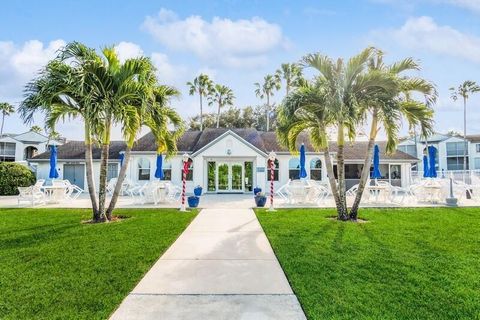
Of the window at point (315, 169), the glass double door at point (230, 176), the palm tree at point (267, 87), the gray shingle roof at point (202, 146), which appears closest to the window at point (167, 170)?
the gray shingle roof at point (202, 146)

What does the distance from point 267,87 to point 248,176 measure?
78.8 feet

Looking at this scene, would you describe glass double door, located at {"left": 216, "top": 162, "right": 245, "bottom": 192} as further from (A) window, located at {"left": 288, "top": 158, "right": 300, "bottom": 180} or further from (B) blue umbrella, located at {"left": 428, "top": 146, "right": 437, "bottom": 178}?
(B) blue umbrella, located at {"left": 428, "top": 146, "right": 437, "bottom": 178}

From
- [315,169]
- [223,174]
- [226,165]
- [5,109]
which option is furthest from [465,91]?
[5,109]

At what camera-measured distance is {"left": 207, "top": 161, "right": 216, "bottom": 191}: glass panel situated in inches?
917

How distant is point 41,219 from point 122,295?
8.61 meters

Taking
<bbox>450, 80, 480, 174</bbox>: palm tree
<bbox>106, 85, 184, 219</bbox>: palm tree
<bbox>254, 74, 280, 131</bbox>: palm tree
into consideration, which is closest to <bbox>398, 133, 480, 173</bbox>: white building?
<bbox>450, 80, 480, 174</bbox>: palm tree

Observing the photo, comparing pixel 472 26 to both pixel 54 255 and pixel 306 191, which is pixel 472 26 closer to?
pixel 306 191

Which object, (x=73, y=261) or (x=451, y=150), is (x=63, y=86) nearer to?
(x=73, y=261)

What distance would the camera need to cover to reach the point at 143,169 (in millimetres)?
23891

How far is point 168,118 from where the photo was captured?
1238 cm

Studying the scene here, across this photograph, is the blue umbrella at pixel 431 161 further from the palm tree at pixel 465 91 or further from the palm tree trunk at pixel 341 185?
the palm tree at pixel 465 91

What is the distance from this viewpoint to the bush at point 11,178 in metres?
22.1

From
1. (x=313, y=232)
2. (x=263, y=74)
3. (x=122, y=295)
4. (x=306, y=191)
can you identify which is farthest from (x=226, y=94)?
(x=122, y=295)

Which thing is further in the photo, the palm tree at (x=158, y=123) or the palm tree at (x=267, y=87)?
the palm tree at (x=267, y=87)
